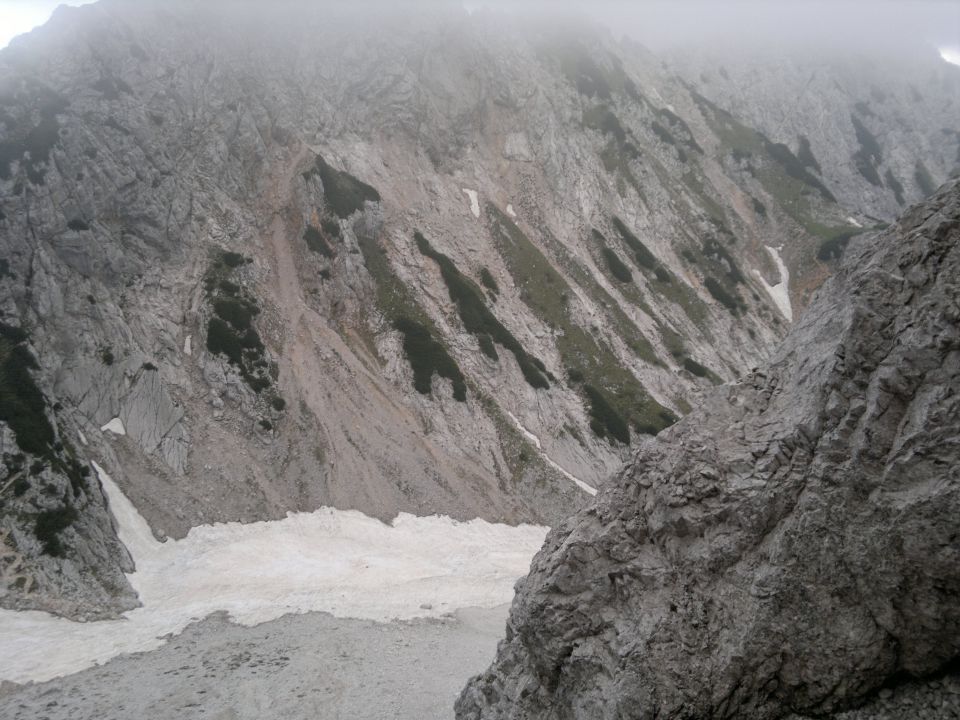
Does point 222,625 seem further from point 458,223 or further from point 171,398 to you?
point 458,223

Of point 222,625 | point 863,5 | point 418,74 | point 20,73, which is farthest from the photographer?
point 863,5

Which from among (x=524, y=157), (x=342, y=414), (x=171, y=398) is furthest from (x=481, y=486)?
(x=524, y=157)

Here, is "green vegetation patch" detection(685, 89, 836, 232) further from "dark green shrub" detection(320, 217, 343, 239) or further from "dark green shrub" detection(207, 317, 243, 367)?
"dark green shrub" detection(207, 317, 243, 367)

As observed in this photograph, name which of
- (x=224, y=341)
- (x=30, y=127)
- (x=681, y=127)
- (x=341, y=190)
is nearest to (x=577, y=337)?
(x=341, y=190)

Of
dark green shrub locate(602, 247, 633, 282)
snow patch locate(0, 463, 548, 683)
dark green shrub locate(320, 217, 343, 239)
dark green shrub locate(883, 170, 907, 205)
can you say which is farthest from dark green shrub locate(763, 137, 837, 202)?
snow patch locate(0, 463, 548, 683)

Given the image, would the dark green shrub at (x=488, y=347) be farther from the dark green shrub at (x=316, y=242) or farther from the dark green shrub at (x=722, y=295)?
the dark green shrub at (x=722, y=295)

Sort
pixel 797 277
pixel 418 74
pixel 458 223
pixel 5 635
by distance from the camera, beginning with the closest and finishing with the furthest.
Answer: pixel 5 635 → pixel 458 223 → pixel 418 74 → pixel 797 277
